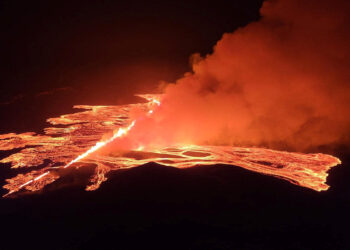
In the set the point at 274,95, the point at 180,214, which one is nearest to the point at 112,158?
the point at 180,214

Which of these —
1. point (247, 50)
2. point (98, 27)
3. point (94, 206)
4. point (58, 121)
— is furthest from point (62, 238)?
point (98, 27)

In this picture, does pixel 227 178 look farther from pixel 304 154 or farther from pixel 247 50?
pixel 247 50

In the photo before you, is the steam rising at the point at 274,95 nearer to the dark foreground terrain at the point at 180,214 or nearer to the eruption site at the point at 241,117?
the eruption site at the point at 241,117

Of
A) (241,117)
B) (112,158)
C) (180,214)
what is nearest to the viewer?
(180,214)

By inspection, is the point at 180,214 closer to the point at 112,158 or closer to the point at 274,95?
the point at 112,158

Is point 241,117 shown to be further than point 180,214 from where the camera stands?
Yes

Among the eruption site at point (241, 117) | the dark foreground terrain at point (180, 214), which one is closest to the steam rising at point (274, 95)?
the eruption site at point (241, 117)

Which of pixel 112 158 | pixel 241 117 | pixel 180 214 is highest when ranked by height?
pixel 241 117
